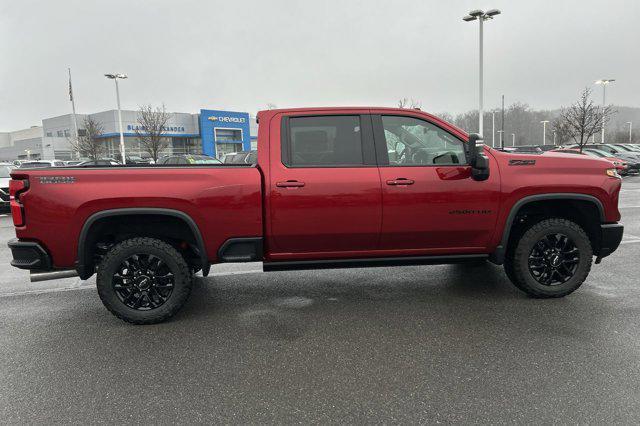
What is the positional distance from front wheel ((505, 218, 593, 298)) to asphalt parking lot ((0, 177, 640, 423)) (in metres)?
0.18

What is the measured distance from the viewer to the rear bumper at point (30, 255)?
155 inches

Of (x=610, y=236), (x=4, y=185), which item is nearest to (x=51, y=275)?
(x=610, y=236)

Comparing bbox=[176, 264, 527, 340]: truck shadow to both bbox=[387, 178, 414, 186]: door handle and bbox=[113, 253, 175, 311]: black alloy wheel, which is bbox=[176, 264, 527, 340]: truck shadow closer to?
bbox=[113, 253, 175, 311]: black alloy wheel

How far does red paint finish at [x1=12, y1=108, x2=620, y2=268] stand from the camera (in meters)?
3.92

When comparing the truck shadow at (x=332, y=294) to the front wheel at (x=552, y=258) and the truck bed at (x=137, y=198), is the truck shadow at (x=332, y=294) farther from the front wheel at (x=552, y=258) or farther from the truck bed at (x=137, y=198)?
the truck bed at (x=137, y=198)

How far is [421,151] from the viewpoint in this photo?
4344 millimetres

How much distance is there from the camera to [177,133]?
58281 mm

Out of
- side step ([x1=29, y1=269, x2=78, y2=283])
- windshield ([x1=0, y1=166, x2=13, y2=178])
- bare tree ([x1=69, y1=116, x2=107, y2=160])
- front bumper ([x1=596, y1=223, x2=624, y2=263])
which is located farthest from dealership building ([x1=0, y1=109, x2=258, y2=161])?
front bumper ([x1=596, y1=223, x2=624, y2=263])

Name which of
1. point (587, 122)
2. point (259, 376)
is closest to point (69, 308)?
point (259, 376)

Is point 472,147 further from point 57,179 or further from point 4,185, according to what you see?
point 4,185

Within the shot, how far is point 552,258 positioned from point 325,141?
2.62m

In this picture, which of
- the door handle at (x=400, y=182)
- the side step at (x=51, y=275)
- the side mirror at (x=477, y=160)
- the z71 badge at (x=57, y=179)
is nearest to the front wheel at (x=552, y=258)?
the side mirror at (x=477, y=160)

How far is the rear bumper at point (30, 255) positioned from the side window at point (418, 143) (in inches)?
131

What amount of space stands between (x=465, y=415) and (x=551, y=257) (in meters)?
2.52
